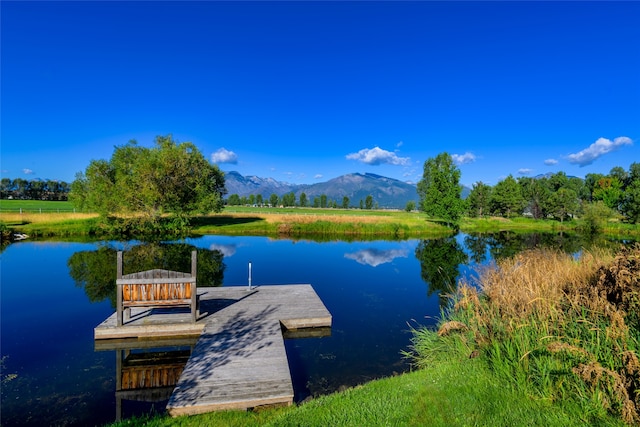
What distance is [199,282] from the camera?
17516 mm

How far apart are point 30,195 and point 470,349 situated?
468 ft

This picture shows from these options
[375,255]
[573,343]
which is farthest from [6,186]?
[573,343]

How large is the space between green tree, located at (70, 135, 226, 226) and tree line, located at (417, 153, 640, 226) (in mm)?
35577

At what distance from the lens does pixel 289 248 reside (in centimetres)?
3080

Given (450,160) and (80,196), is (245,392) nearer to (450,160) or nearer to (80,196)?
(80,196)

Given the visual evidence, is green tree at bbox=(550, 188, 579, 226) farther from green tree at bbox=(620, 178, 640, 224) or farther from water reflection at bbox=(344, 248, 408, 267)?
water reflection at bbox=(344, 248, 408, 267)

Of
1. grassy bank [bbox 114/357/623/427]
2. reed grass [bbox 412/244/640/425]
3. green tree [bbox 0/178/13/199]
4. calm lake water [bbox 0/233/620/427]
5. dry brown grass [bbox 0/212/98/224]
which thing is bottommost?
calm lake water [bbox 0/233/620/427]

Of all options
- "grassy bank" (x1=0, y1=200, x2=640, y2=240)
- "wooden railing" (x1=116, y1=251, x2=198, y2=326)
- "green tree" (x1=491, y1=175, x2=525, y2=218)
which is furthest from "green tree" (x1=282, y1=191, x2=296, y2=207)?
"wooden railing" (x1=116, y1=251, x2=198, y2=326)

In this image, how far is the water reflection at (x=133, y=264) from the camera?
1675 cm

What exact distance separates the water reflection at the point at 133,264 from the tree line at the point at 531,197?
1527 inches

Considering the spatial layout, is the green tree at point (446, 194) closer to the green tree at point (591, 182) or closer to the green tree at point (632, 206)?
the green tree at point (632, 206)

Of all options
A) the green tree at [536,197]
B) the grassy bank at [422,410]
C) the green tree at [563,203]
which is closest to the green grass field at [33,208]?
the grassy bank at [422,410]

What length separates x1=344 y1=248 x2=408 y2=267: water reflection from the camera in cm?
2555

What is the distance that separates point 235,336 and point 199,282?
9.30 m
